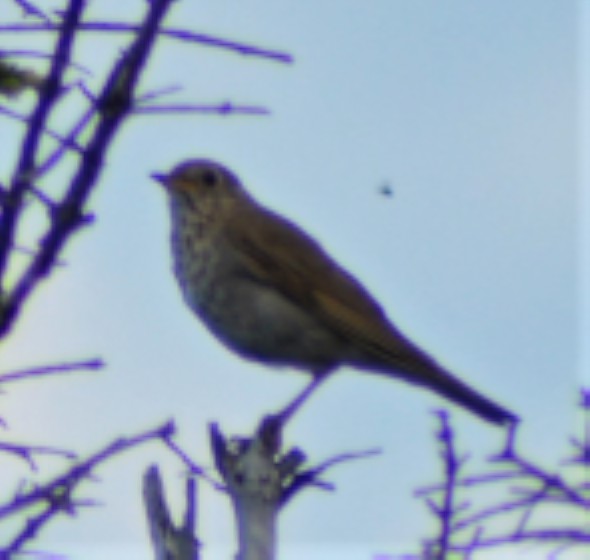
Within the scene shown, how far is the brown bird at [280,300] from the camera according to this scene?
800 cm

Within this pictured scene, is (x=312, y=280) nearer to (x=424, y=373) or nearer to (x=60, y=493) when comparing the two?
(x=424, y=373)

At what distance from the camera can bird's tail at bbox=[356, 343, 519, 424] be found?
768 cm

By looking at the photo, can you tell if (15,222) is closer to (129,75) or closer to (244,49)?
(129,75)

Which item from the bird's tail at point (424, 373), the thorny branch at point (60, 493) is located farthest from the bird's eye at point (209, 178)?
the thorny branch at point (60, 493)

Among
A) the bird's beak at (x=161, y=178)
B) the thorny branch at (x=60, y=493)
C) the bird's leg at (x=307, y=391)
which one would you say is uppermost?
the bird's beak at (x=161, y=178)

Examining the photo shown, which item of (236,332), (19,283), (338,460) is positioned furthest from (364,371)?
(19,283)

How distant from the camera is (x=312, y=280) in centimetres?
849

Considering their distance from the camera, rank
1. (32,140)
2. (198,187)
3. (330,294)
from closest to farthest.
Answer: (32,140), (330,294), (198,187)

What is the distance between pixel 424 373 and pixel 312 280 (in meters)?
1.00

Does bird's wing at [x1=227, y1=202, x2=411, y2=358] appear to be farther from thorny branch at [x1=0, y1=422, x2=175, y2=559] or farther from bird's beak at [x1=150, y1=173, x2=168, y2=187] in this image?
thorny branch at [x1=0, y1=422, x2=175, y2=559]

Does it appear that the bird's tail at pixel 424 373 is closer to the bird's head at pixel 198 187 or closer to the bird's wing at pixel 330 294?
the bird's wing at pixel 330 294

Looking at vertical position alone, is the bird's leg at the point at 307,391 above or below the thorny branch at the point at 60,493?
above

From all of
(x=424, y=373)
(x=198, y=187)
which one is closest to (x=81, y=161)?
(x=424, y=373)

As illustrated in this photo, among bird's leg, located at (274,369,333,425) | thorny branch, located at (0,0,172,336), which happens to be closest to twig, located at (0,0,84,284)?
thorny branch, located at (0,0,172,336)
